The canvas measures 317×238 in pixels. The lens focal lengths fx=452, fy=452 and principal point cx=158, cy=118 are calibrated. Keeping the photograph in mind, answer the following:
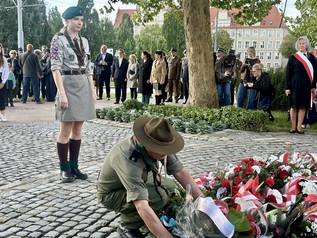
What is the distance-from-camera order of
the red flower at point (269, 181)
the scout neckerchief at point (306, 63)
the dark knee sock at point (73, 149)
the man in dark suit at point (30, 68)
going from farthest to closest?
the man in dark suit at point (30, 68) → the scout neckerchief at point (306, 63) → the dark knee sock at point (73, 149) → the red flower at point (269, 181)

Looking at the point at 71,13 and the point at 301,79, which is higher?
the point at 71,13

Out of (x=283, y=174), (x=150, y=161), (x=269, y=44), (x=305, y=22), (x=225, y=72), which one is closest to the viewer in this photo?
(x=150, y=161)

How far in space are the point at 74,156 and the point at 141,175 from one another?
7.29 ft

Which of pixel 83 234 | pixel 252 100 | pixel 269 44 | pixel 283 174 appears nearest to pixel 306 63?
pixel 252 100

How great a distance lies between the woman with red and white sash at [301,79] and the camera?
28.2ft

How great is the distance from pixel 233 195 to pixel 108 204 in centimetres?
98

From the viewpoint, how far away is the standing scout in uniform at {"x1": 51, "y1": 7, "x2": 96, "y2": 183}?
189 inches

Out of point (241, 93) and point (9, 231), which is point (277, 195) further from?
point (241, 93)

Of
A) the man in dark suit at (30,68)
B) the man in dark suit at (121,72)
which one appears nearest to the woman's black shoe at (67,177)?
the man in dark suit at (30,68)

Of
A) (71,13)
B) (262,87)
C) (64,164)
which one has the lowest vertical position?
(64,164)

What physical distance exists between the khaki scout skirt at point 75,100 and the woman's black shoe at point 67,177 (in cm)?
64

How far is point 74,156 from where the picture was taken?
16.9 feet

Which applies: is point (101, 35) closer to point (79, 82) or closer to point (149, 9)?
point (149, 9)

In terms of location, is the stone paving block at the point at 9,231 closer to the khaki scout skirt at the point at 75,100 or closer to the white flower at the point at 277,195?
the khaki scout skirt at the point at 75,100
